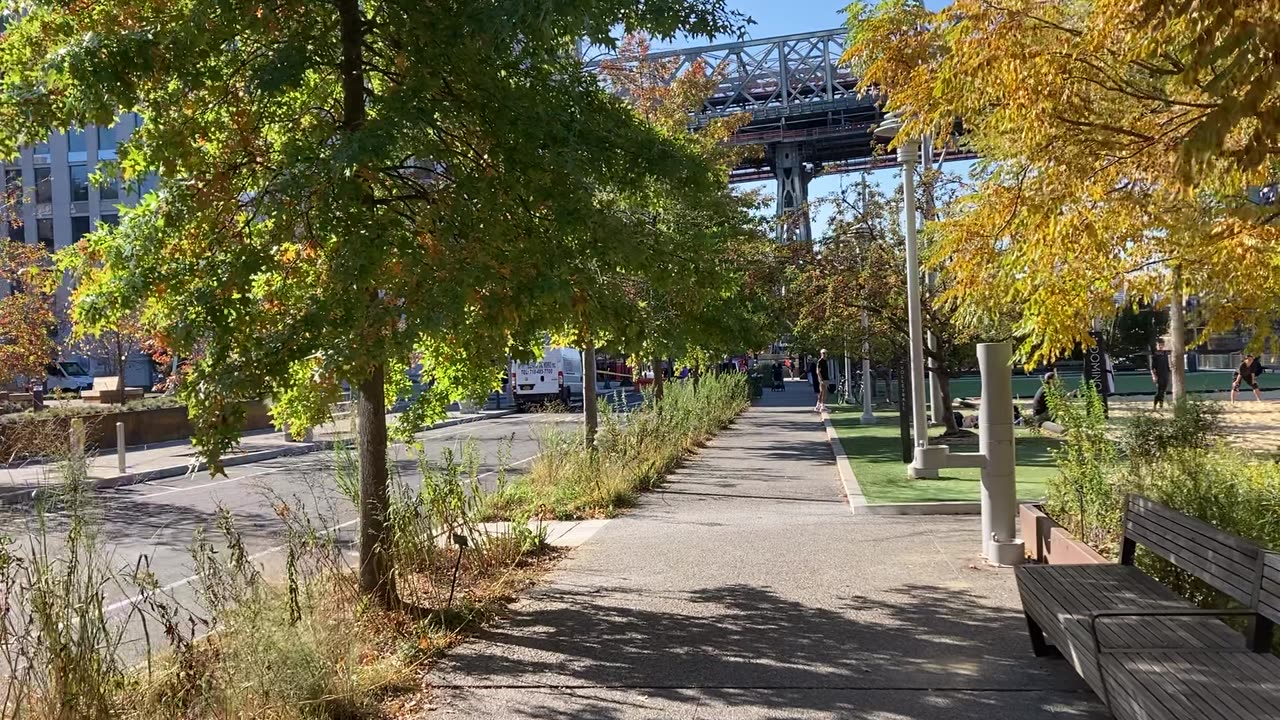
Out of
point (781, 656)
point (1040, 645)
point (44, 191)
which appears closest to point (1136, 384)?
point (1040, 645)

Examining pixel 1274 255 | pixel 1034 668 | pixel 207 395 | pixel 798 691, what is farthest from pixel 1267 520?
pixel 207 395

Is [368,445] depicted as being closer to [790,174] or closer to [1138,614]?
[1138,614]

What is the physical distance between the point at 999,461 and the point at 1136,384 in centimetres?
3932

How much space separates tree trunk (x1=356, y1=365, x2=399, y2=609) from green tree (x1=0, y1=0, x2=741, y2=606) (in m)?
0.02

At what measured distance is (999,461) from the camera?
7699 millimetres

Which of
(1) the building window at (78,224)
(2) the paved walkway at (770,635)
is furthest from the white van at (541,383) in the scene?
(1) the building window at (78,224)

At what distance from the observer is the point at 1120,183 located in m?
7.71

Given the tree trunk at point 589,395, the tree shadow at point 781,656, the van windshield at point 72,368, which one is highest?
the van windshield at point 72,368

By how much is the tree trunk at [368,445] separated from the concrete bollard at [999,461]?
14.7 feet

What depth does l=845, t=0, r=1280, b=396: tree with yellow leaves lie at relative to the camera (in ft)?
22.3

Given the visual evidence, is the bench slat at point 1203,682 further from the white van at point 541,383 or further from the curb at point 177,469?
the white van at point 541,383

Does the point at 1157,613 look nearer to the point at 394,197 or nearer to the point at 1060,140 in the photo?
the point at 1060,140

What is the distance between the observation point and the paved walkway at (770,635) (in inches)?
189

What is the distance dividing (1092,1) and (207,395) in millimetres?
6203
